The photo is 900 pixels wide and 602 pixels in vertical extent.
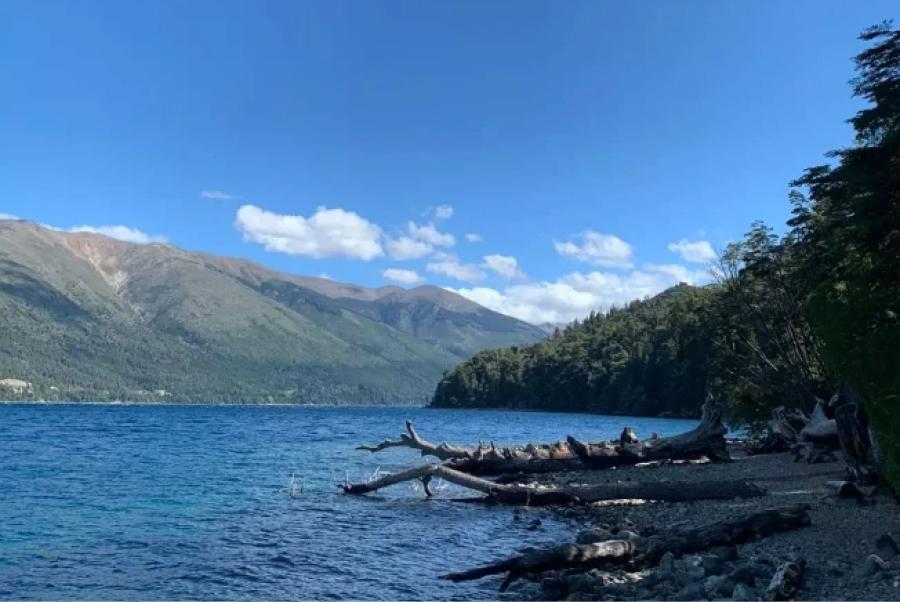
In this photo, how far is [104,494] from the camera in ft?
98.3

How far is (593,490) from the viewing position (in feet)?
82.8

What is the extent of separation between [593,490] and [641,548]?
9912mm

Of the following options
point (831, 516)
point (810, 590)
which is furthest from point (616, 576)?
point (831, 516)

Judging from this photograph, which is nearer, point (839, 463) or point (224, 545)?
point (224, 545)

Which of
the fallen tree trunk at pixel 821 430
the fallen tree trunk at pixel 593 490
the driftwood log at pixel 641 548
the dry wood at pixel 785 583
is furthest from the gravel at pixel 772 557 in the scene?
the fallen tree trunk at pixel 821 430

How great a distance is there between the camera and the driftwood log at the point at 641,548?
47.9 ft

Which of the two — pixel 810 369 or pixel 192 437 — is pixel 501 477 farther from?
pixel 192 437

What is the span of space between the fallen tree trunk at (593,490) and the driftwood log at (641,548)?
6665 mm

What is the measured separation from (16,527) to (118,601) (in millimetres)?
10751

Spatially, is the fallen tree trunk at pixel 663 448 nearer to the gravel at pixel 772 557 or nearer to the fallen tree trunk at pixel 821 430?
the fallen tree trunk at pixel 821 430

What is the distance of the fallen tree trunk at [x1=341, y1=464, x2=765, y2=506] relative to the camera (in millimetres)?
23438

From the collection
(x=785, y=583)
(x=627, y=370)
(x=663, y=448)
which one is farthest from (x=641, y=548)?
(x=627, y=370)

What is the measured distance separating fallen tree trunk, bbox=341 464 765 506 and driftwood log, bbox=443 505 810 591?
21.9ft

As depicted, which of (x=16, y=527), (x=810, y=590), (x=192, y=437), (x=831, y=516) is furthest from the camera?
(x=192, y=437)
